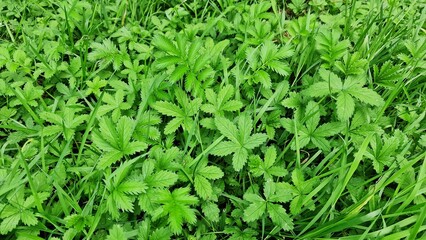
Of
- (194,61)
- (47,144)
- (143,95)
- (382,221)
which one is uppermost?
(194,61)

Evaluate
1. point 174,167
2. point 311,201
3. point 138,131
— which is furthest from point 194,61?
point 311,201

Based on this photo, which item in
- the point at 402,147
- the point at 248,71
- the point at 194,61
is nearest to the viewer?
the point at 402,147

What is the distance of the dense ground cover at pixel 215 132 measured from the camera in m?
1.70

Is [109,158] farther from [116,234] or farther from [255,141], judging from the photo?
[255,141]

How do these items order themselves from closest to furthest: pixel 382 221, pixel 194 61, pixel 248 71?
pixel 382 221
pixel 194 61
pixel 248 71

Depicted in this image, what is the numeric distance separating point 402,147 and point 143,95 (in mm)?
1433

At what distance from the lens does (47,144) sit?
1953mm

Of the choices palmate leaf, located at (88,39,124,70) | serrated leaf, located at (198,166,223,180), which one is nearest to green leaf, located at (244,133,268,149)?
serrated leaf, located at (198,166,223,180)

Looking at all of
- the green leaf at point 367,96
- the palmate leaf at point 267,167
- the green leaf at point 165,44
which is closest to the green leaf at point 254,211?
the palmate leaf at point 267,167

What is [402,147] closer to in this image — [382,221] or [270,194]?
[382,221]

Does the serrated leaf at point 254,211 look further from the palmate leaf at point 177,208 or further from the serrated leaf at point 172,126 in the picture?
the serrated leaf at point 172,126

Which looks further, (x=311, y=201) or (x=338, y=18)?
(x=338, y=18)

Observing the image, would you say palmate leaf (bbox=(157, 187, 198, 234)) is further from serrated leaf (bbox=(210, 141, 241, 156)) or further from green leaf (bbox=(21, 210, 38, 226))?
green leaf (bbox=(21, 210, 38, 226))

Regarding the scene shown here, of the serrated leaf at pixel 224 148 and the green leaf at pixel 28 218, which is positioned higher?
the serrated leaf at pixel 224 148
